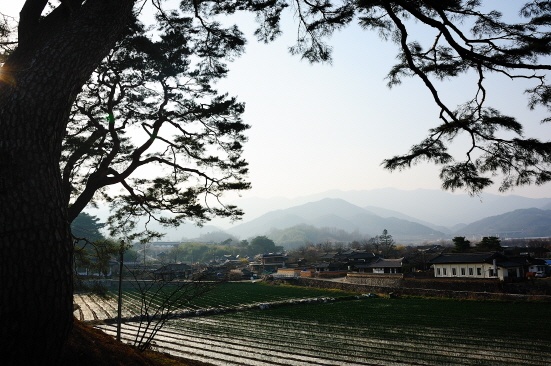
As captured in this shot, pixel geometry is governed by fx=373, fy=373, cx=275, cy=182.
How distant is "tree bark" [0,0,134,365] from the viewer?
5.55 ft

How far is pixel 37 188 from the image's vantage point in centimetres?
187

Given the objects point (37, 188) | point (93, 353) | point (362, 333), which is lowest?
point (362, 333)

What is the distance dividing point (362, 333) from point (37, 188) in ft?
47.7

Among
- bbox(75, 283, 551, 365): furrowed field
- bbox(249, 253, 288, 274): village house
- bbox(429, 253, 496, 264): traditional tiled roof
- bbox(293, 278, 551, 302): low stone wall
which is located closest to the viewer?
bbox(75, 283, 551, 365): furrowed field

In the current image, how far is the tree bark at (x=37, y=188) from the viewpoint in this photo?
5.55ft

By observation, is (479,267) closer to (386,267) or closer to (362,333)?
(386,267)

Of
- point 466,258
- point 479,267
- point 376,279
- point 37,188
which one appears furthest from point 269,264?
point 37,188

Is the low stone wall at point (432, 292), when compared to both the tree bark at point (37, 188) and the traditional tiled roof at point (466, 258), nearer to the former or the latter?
the traditional tiled roof at point (466, 258)

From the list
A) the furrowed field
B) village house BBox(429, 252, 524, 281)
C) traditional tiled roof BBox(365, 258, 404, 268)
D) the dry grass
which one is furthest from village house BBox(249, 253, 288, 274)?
the dry grass

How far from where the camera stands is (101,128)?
5.83 metres

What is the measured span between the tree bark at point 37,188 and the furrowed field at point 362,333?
519cm

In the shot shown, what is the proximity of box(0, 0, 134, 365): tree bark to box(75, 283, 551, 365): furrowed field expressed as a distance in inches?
204

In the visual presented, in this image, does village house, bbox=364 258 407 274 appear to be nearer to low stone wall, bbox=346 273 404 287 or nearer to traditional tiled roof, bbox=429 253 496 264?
low stone wall, bbox=346 273 404 287

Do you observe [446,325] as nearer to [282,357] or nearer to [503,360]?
[503,360]
